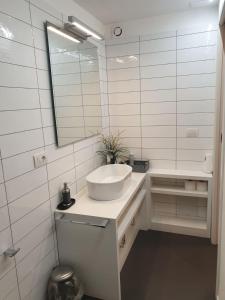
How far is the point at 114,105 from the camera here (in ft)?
8.99

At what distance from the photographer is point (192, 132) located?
97.0 inches

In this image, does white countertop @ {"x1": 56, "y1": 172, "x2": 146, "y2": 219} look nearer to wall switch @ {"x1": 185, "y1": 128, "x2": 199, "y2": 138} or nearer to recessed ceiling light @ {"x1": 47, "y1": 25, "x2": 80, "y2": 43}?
wall switch @ {"x1": 185, "y1": 128, "x2": 199, "y2": 138}

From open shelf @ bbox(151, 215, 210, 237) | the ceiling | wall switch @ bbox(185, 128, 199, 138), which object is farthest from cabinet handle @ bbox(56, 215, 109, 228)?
the ceiling

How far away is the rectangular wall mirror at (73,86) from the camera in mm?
1753

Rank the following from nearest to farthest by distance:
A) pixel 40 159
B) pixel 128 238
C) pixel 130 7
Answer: pixel 40 159
pixel 130 7
pixel 128 238

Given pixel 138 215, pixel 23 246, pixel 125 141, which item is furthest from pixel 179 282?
pixel 125 141

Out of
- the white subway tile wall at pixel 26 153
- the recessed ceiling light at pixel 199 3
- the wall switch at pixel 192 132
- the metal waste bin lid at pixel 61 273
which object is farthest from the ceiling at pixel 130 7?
the metal waste bin lid at pixel 61 273

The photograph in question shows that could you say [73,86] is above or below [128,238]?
above

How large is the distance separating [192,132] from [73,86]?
1354 mm

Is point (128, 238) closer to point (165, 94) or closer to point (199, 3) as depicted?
point (165, 94)

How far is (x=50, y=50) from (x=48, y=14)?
10.0 inches

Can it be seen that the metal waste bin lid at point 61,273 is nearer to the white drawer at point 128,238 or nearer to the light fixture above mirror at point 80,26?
the white drawer at point 128,238

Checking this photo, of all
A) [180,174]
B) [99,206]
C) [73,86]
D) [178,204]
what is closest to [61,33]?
[73,86]

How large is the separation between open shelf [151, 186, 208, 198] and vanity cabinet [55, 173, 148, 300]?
0.79m
